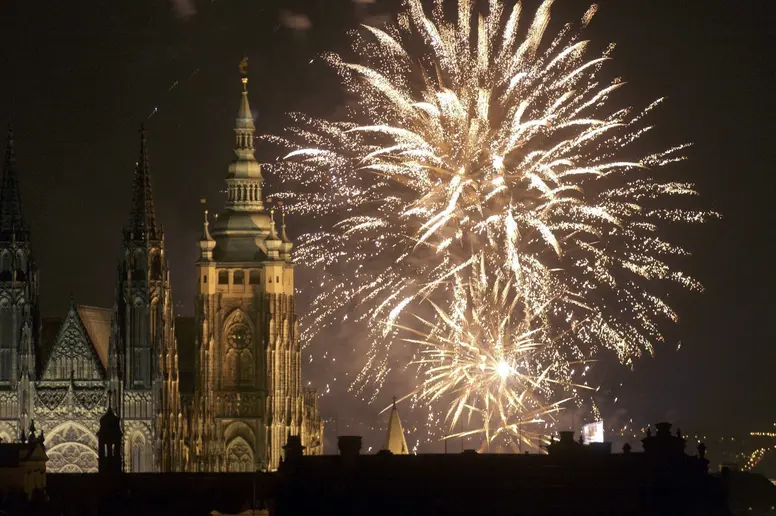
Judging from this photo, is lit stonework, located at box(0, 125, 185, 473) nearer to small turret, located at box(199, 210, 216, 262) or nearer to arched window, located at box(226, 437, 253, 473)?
arched window, located at box(226, 437, 253, 473)

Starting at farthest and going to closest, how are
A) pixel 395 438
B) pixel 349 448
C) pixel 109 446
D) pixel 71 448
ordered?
pixel 71 448, pixel 395 438, pixel 109 446, pixel 349 448

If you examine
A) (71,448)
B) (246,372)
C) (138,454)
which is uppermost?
(246,372)

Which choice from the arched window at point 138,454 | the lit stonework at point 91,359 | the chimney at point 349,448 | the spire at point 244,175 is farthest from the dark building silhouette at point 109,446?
the spire at point 244,175

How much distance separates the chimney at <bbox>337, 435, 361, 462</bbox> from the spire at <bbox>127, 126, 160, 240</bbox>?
45.8 m

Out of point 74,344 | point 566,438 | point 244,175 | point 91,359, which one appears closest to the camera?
point 566,438

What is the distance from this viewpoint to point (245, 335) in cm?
15400

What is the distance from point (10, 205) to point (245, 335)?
14.0m

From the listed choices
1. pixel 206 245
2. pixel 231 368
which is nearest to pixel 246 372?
pixel 231 368

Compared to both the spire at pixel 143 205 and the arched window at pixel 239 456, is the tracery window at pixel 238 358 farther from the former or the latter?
the spire at pixel 143 205

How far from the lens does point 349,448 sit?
103 m

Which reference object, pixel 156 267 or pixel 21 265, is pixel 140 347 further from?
pixel 21 265

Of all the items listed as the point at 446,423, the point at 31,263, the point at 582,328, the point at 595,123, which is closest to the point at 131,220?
the point at 31,263

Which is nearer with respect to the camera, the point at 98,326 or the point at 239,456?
the point at 239,456

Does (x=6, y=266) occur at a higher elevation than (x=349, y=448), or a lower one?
higher
